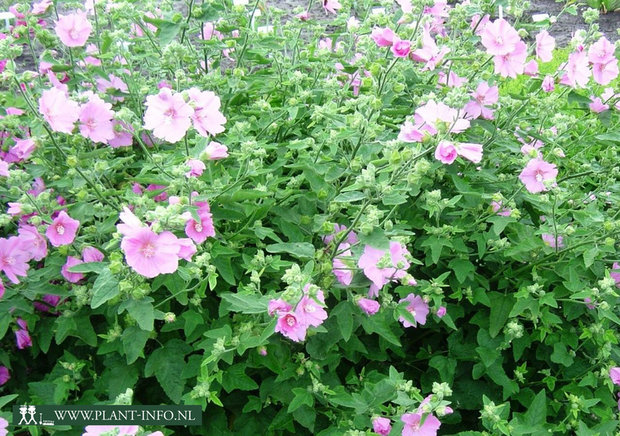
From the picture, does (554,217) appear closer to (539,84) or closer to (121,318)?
(539,84)

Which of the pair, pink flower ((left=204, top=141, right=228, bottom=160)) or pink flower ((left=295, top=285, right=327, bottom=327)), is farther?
pink flower ((left=204, top=141, right=228, bottom=160))

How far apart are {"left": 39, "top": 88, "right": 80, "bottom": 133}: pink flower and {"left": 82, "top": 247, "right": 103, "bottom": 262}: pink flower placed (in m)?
0.35

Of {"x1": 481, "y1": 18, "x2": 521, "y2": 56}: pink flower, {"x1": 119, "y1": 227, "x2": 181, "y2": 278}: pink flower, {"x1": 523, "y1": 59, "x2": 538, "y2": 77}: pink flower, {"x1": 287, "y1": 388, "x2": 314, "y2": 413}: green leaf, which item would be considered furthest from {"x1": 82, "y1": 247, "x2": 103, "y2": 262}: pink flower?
{"x1": 523, "y1": 59, "x2": 538, "y2": 77}: pink flower

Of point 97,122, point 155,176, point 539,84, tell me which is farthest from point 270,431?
point 539,84

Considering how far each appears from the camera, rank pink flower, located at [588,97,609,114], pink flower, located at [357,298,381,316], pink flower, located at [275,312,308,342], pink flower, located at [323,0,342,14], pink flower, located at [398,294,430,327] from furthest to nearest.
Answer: pink flower, located at [323,0,342,14], pink flower, located at [588,97,609,114], pink flower, located at [398,294,430,327], pink flower, located at [357,298,381,316], pink flower, located at [275,312,308,342]

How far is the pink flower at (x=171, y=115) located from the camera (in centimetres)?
183

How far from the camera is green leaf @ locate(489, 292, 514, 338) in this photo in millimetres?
2238

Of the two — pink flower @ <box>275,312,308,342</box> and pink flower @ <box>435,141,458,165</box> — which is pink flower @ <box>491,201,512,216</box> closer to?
pink flower @ <box>435,141,458,165</box>

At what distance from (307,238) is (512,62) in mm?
965

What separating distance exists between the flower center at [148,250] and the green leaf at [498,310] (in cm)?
126

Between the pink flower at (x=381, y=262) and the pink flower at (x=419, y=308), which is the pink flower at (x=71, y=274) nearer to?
the pink flower at (x=381, y=262)

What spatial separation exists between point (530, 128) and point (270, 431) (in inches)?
62.1

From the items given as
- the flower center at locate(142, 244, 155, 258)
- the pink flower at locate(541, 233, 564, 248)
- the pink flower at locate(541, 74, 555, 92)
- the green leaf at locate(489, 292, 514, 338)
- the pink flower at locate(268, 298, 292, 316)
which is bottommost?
the green leaf at locate(489, 292, 514, 338)

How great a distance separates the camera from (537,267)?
2309 mm
